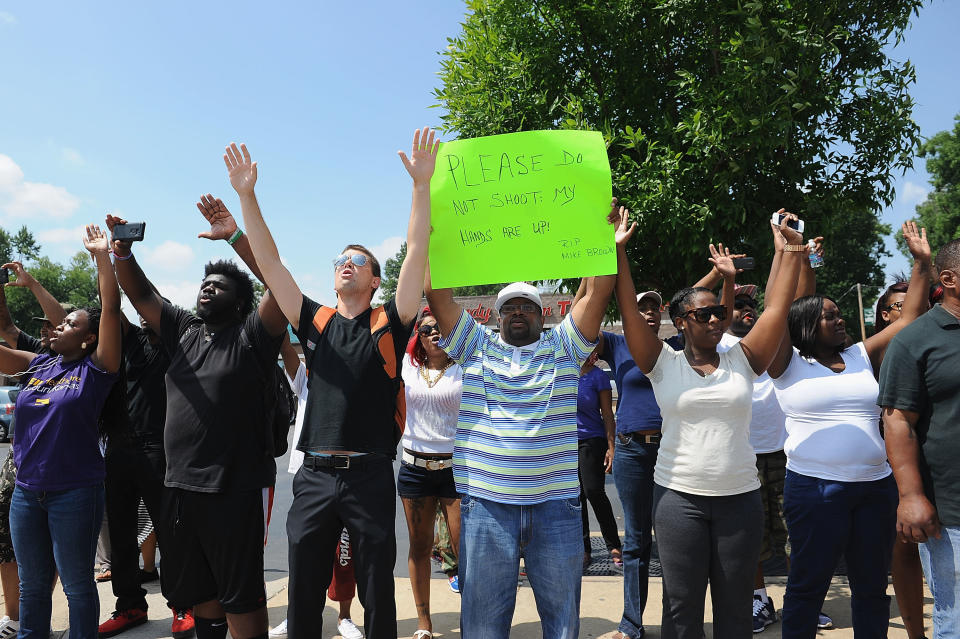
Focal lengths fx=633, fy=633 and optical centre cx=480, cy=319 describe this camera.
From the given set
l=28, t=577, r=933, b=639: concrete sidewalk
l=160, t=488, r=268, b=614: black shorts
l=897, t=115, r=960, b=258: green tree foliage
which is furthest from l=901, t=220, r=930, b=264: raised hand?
l=897, t=115, r=960, b=258: green tree foliage

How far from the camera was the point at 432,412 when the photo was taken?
447cm

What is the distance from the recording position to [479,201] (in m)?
3.16

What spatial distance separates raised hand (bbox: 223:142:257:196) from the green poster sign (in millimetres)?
880

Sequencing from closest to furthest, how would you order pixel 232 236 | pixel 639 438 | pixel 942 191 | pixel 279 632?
pixel 232 236
pixel 639 438
pixel 279 632
pixel 942 191

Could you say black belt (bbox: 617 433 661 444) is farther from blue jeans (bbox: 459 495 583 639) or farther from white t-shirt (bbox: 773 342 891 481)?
blue jeans (bbox: 459 495 583 639)

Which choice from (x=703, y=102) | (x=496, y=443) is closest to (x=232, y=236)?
(x=496, y=443)

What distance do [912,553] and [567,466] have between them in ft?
8.16

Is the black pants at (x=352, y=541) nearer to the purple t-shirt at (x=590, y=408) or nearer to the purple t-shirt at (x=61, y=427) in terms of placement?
the purple t-shirt at (x=61, y=427)

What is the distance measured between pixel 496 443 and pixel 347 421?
0.71 metres

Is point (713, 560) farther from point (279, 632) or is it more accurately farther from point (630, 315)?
point (279, 632)

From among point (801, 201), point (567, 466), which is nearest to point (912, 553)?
point (567, 466)

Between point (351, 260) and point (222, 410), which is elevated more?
point (351, 260)

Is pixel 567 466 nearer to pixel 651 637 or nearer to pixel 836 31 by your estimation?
pixel 651 637

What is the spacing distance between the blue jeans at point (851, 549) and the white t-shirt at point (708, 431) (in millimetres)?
579
